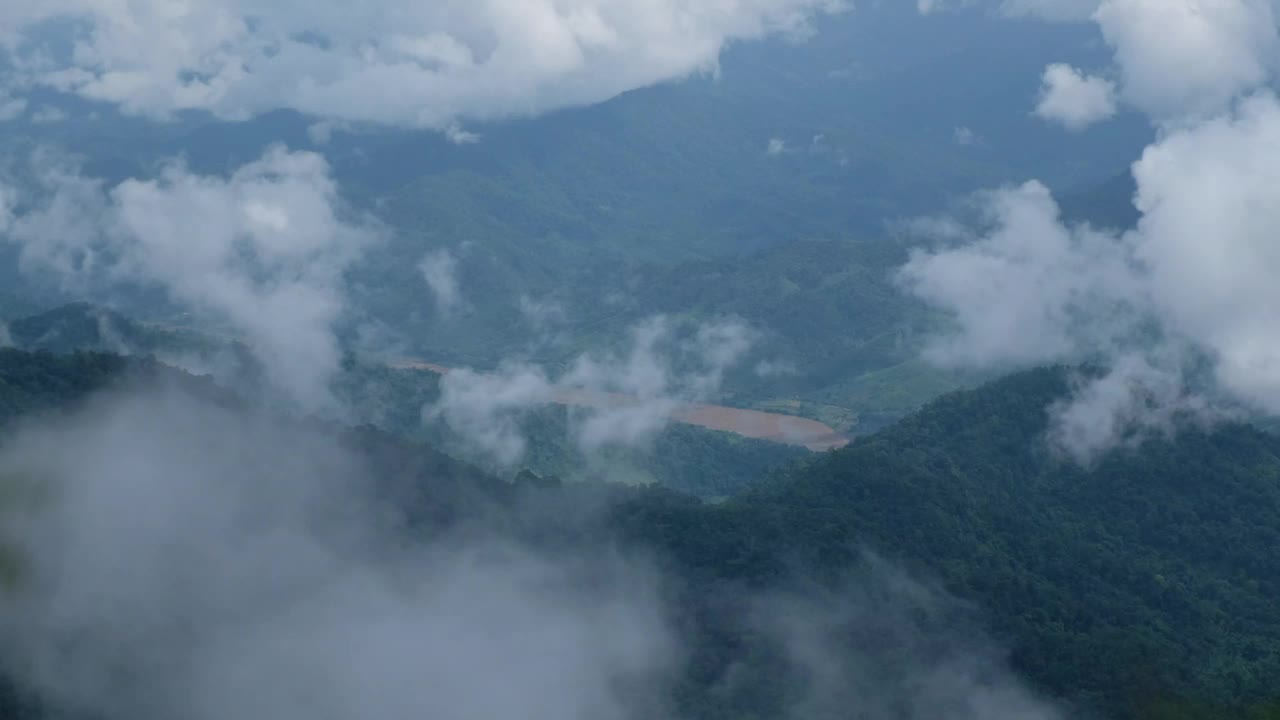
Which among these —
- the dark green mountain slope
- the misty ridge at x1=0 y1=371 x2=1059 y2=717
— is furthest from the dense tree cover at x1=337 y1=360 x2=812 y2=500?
the misty ridge at x1=0 y1=371 x2=1059 y2=717

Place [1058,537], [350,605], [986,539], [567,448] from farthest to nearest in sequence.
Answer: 1. [567,448]
2. [1058,537]
3. [986,539]
4. [350,605]

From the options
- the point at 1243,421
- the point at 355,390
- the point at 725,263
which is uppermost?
the point at 725,263

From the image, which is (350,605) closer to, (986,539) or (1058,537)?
(986,539)

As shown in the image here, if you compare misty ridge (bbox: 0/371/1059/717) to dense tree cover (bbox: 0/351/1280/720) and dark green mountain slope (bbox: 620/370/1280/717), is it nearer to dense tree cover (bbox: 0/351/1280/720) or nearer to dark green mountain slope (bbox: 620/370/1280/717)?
dense tree cover (bbox: 0/351/1280/720)

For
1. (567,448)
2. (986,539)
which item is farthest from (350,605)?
(567,448)

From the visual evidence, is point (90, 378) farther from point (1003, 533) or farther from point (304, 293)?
point (304, 293)

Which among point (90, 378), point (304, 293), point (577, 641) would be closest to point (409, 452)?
point (90, 378)

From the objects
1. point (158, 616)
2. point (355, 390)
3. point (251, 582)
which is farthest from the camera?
point (355, 390)

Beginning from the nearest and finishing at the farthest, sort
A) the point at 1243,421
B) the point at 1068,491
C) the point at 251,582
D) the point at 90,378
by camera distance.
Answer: the point at 251,582 < the point at 90,378 < the point at 1068,491 < the point at 1243,421
